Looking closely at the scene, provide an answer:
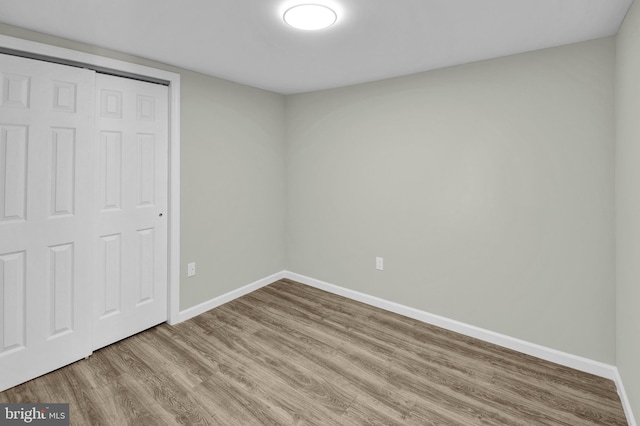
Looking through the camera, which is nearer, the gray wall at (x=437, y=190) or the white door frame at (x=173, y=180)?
the gray wall at (x=437, y=190)

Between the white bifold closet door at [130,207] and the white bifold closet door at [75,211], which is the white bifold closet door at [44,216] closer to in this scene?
the white bifold closet door at [75,211]

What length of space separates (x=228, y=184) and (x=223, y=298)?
3.95ft

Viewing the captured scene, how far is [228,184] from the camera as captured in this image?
11.2 feet

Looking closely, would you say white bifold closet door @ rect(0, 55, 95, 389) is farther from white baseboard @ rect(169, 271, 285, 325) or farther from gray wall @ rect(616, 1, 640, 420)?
gray wall @ rect(616, 1, 640, 420)

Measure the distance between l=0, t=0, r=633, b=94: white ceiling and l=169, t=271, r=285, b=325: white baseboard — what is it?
7.33 ft

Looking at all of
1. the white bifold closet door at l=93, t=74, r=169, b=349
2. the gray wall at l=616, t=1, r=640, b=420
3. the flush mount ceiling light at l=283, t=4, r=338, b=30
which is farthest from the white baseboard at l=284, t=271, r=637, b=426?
the flush mount ceiling light at l=283, t=4, r=338, b=30

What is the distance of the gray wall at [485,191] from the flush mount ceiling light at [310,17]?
1368 mm

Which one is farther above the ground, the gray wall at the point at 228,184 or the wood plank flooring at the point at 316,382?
the gray wall at the point at 228,184

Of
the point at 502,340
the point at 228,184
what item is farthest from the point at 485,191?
the point at 228,184

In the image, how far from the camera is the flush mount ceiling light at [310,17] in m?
1.78

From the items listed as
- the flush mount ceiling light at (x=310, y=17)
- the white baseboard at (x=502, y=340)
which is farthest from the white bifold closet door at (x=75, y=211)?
the white baseboard at (x=502, y=340)

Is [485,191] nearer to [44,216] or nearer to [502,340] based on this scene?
[502,340]

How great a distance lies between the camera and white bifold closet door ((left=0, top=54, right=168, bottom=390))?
2.06 m

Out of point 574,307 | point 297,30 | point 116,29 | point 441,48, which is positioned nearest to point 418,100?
point 441,48
